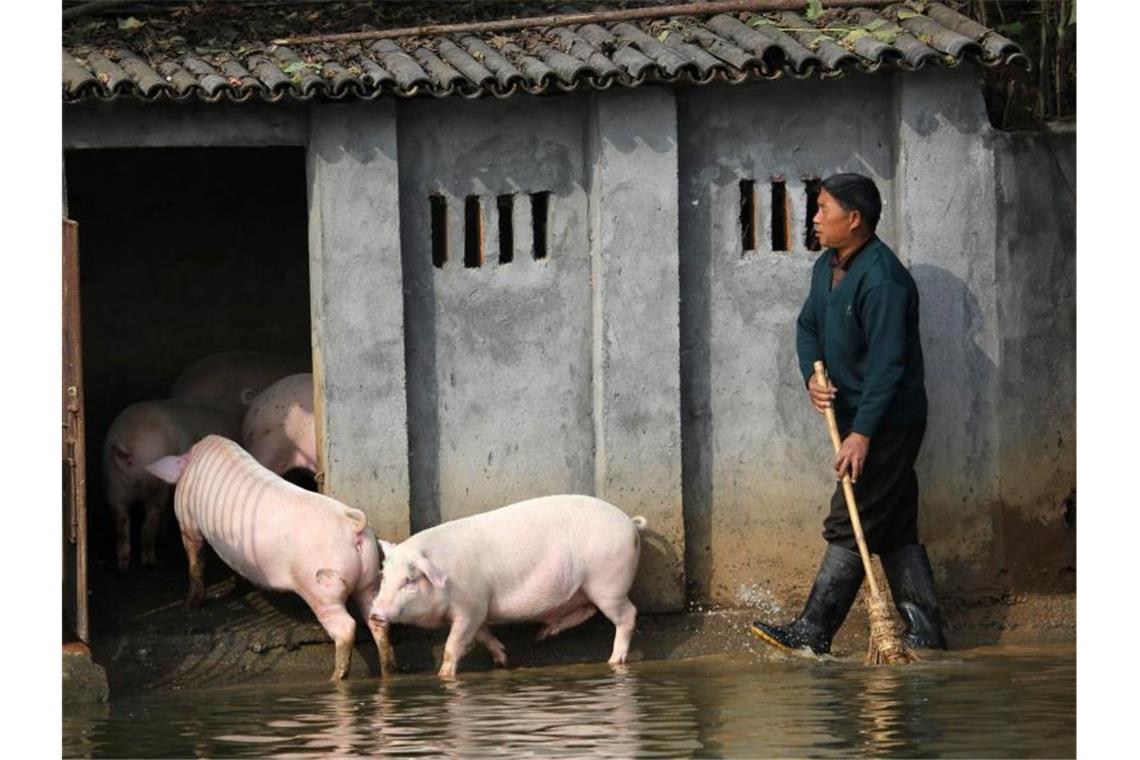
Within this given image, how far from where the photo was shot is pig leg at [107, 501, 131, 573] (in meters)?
12.4

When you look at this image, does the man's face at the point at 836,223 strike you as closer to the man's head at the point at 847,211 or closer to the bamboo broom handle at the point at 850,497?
the man's head at the point at 847,211

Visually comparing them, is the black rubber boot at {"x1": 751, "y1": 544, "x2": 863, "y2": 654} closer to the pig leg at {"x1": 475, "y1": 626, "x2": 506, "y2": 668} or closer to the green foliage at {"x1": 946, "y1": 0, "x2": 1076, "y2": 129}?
the pig leg at {"x1": 475, "y1": 626, "x2": 506, "y2": 668}

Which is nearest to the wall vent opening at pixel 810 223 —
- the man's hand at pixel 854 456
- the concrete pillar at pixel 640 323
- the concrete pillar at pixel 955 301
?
the concrete pillar at pixel 955 301

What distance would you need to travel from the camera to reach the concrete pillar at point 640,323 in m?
11.5

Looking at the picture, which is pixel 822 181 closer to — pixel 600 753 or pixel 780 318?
pixel 780 318

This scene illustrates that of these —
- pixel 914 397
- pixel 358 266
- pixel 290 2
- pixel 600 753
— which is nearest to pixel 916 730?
pixel 600 753

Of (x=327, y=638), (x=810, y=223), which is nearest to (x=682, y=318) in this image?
(x=810, y=223)

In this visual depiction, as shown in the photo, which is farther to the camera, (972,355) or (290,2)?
(290,2)

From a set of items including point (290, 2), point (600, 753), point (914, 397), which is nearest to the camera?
point (600, 753)

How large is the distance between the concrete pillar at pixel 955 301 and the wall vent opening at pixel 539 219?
1759 mm

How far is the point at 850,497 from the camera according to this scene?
10.8 m

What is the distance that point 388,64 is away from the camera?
36.9ft

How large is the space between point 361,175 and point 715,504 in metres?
2.39

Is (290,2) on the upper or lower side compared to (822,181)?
upper
